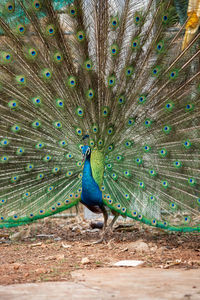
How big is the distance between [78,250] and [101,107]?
1433mm

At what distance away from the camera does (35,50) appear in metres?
4.48

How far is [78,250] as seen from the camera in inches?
167

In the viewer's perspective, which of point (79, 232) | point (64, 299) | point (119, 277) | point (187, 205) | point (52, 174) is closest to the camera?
point (64, 299)

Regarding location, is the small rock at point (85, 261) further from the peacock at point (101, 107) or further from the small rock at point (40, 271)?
the peacock at point (101, 107)

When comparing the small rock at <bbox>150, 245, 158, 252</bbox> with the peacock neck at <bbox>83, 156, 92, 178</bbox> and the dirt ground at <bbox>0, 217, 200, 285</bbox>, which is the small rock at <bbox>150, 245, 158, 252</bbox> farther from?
the peacock neck at <bbox>83, 156, 92, 178</bbox>

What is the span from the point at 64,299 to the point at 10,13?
9.76 ft

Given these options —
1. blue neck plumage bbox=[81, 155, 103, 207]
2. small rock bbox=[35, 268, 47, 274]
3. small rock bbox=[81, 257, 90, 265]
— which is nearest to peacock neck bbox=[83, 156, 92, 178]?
blue neck plumage bbox=[81, 155, 103, 207]

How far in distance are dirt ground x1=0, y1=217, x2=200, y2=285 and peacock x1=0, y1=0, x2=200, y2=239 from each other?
0.99 feet

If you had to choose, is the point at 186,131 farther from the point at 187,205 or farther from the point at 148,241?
the point at 148,241

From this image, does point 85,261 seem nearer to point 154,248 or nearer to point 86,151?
point 154,248

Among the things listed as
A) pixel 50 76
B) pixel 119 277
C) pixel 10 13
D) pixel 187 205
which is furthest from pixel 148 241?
pixel 10 13

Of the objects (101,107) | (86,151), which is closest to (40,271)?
(86,151)

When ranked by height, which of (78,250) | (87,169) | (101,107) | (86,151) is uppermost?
(101,107)

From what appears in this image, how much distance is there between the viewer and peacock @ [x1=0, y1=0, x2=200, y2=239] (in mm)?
4379
